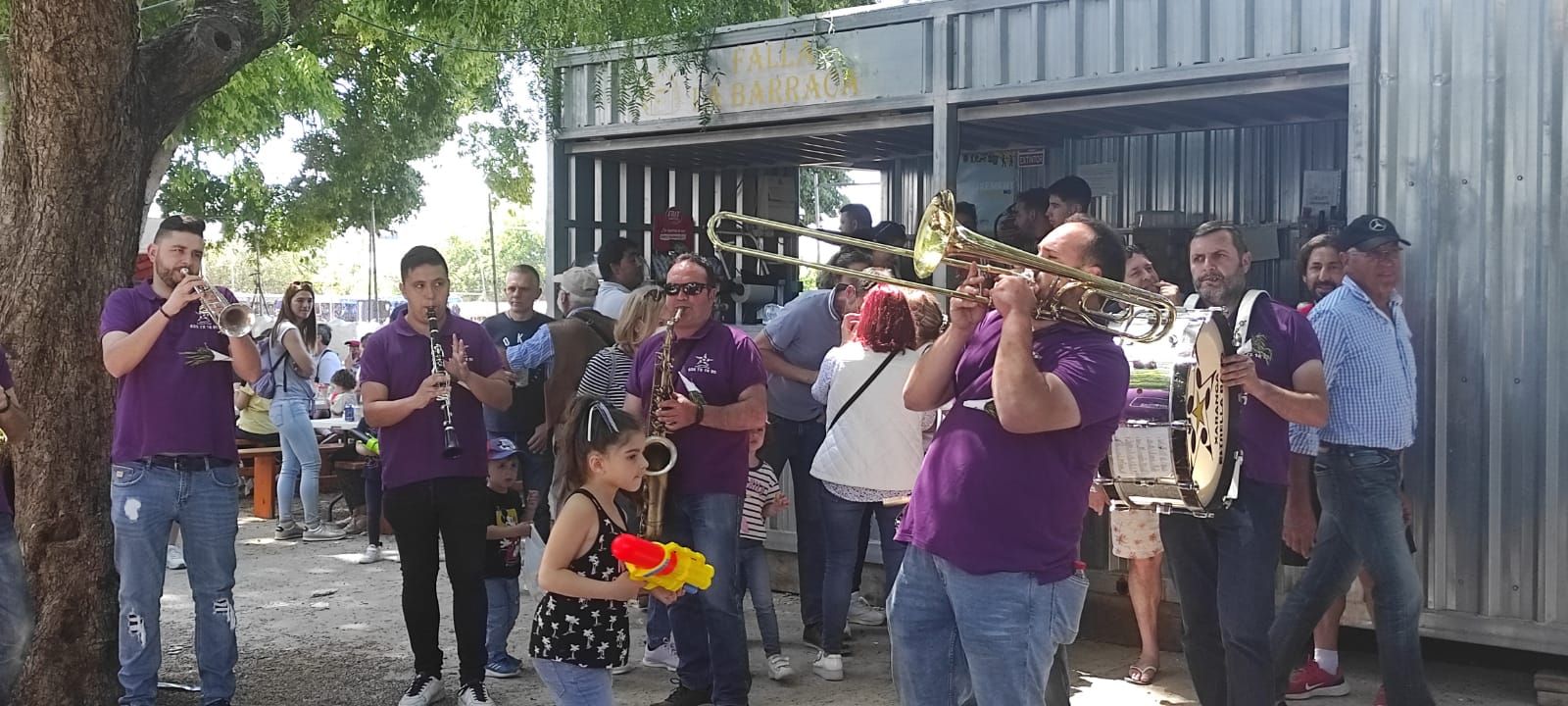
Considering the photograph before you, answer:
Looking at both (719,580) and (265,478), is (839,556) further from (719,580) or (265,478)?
(265,478)

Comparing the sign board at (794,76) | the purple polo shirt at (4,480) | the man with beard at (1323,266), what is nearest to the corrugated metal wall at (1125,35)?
the sign board at (794,76)

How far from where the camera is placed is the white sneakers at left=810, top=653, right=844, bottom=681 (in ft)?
22.0

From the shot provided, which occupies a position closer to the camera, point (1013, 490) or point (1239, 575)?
point (1013, 490)

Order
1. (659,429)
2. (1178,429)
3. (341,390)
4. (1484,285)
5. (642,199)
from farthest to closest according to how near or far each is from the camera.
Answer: (341,390)
(642,199)
(1484,285)
(659,429)
(1178,429)

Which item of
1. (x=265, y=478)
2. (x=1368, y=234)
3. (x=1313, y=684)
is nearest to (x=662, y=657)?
(x=1313, y=684)

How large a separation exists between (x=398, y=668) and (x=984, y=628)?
409 centimetres

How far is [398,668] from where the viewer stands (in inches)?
274

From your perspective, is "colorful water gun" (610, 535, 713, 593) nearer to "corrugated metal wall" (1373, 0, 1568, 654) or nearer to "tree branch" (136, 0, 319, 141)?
"tree branch" (136, 0, 319, 141)

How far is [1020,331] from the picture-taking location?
3588 mm

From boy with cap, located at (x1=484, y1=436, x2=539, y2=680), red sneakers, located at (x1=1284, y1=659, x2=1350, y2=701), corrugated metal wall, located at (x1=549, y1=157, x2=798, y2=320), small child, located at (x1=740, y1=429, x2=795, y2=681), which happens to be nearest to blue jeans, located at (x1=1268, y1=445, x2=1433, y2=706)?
red sneakers, located at (x1=1284, y1=659, x2=1350, y2=701)

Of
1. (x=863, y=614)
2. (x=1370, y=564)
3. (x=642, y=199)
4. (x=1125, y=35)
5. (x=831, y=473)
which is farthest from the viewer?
(x=642, y=199)

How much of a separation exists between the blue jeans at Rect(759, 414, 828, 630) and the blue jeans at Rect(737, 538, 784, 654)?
62 centimetres

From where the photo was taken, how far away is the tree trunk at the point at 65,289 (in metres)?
5.46

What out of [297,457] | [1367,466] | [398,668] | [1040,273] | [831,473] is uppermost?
[1040,273]
